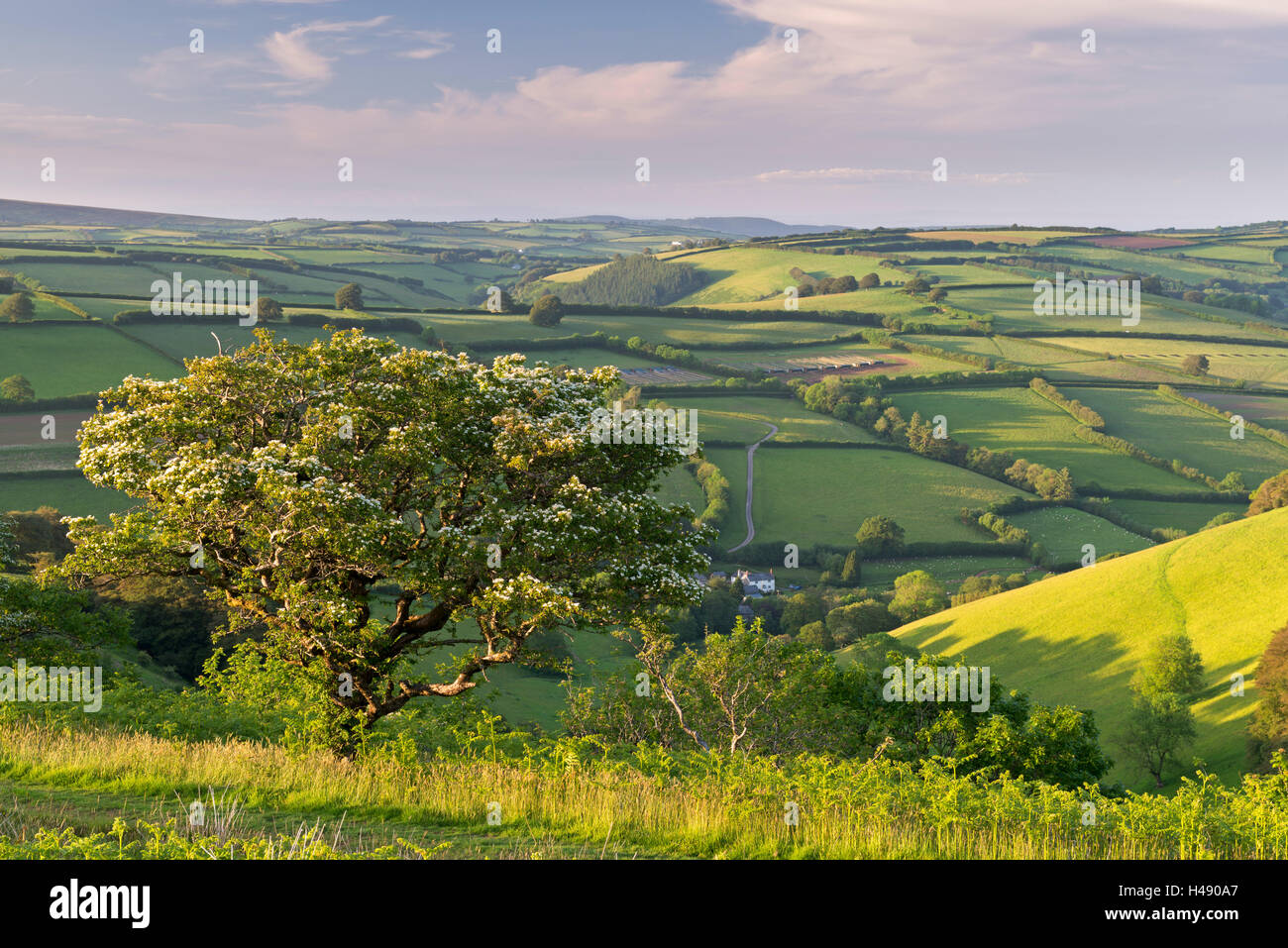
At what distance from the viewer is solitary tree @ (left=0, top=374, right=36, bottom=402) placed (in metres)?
113

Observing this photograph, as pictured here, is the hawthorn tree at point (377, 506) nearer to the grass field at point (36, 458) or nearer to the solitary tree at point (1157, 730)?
the solitary tree at point (1157, 730)

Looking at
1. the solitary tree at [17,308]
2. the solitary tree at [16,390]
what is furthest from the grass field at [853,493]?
the solitary tree at [17,308]

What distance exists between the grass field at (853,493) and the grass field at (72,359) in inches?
3448

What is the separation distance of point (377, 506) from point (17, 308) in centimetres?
15259

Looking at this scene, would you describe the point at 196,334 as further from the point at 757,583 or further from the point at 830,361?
the point at 830,361

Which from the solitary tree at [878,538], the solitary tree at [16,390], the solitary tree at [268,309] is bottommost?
the solitary tree at [878,538]

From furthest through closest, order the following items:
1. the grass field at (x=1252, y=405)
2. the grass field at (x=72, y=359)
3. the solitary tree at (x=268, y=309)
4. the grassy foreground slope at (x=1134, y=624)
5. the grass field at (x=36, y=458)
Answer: the grass field at (x=1252, y=405) → the solitary tree at (x=268, y=309) → the grass field at (x=72, y=359) → the grass field at (x=36, y=458) → the grassy foreground slope at (x=1134, y=624)

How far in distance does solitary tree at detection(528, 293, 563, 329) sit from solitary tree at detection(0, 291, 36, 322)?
298ft

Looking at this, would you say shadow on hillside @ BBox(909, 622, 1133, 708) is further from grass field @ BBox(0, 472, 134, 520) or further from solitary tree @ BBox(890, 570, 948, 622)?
grass field @ BBox(0, 472, 134, 520)

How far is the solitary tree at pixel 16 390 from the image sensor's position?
113m

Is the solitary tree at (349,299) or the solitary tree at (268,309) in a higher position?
the solitary tree at (349,299)

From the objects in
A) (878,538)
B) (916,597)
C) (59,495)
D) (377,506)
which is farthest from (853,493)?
(377,506)

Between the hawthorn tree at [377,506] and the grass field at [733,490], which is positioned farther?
the grass field at [733,490]

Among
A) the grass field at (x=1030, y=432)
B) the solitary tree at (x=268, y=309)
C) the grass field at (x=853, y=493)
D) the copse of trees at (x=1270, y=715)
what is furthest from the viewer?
the solitary tree at (x=268, y=309)
